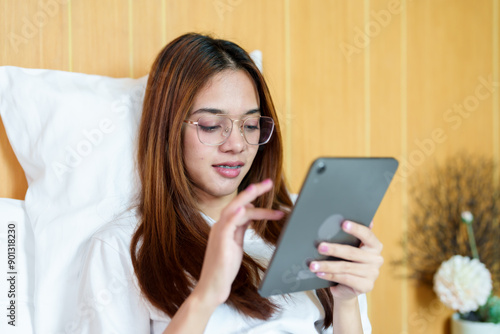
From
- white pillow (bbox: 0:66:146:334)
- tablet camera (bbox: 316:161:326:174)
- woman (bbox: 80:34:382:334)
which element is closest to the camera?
tablet camera (bbox: 316:161:326:174)

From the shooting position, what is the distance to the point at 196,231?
1107 millimetres

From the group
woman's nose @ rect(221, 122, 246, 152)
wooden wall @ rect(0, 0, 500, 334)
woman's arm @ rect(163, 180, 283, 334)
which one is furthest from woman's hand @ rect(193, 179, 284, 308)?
wooden wall @ rect(0, 0, 500, 334)

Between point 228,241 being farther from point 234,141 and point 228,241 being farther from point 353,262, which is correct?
point 234,141

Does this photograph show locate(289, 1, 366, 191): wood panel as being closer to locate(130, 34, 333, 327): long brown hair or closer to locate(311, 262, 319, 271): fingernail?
locate(130, 34, 333, 327): long brown hair

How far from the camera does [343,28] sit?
1683mm

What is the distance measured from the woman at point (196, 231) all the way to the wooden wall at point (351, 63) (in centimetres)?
25

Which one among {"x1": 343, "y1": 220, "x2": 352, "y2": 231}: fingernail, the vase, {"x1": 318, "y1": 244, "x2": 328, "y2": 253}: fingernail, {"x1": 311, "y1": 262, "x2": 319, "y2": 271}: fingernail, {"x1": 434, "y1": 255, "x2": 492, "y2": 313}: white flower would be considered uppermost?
{"x1": 343, "y1": 220, "x2": 352, "y2": 231}: fingernail

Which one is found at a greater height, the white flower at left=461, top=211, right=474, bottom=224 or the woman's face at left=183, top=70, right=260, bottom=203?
the woman's face at left=183, top=70, right=260, bottom=203

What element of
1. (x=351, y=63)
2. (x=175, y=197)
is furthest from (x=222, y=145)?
(x=351, y=63)

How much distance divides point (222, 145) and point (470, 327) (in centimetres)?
A: 122

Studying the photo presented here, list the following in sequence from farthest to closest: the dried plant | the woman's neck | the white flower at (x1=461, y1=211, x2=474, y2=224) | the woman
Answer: the dried plant < the white flower at (x1=461, y1=211, x2=474, y2=224) < the woman's neck < the woman

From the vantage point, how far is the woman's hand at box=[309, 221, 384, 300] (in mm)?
839

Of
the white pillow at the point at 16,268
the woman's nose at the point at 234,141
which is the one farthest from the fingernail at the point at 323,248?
the white pillow at the point at 16,268

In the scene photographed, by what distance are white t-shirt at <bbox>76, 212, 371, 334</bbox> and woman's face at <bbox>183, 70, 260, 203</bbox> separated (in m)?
0.21
